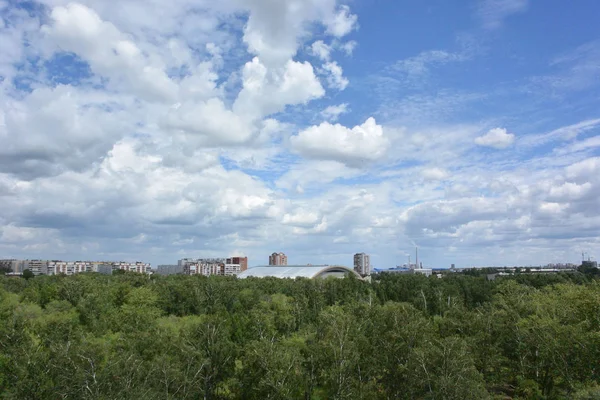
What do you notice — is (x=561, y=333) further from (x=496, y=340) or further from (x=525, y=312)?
(x=525, y=312)

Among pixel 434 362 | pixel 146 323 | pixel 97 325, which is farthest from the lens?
pixel 97 325

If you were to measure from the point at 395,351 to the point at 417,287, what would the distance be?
233ft

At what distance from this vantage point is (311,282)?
10081 centimetres

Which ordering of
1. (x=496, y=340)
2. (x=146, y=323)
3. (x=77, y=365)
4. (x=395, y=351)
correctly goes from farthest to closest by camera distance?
(x=146, y=323)
(x=496, y=340)
(x=395, y=351)
(x=77, y=365)

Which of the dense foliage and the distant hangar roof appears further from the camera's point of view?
the distant hangar roof

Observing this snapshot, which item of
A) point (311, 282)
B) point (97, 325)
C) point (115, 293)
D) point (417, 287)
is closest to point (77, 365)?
point (97, 325)

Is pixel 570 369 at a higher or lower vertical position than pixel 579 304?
lower

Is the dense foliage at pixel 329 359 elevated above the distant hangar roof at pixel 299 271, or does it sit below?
below

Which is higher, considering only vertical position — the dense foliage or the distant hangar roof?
the distant hangar roof

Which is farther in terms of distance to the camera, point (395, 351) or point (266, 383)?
point (395, 351)

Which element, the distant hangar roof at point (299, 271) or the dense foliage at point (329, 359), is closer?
the dense foliage at point (329, 359)

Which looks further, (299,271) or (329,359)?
(299,271)

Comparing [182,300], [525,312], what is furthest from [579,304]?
[182,300]

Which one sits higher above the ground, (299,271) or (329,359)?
(299,271)
